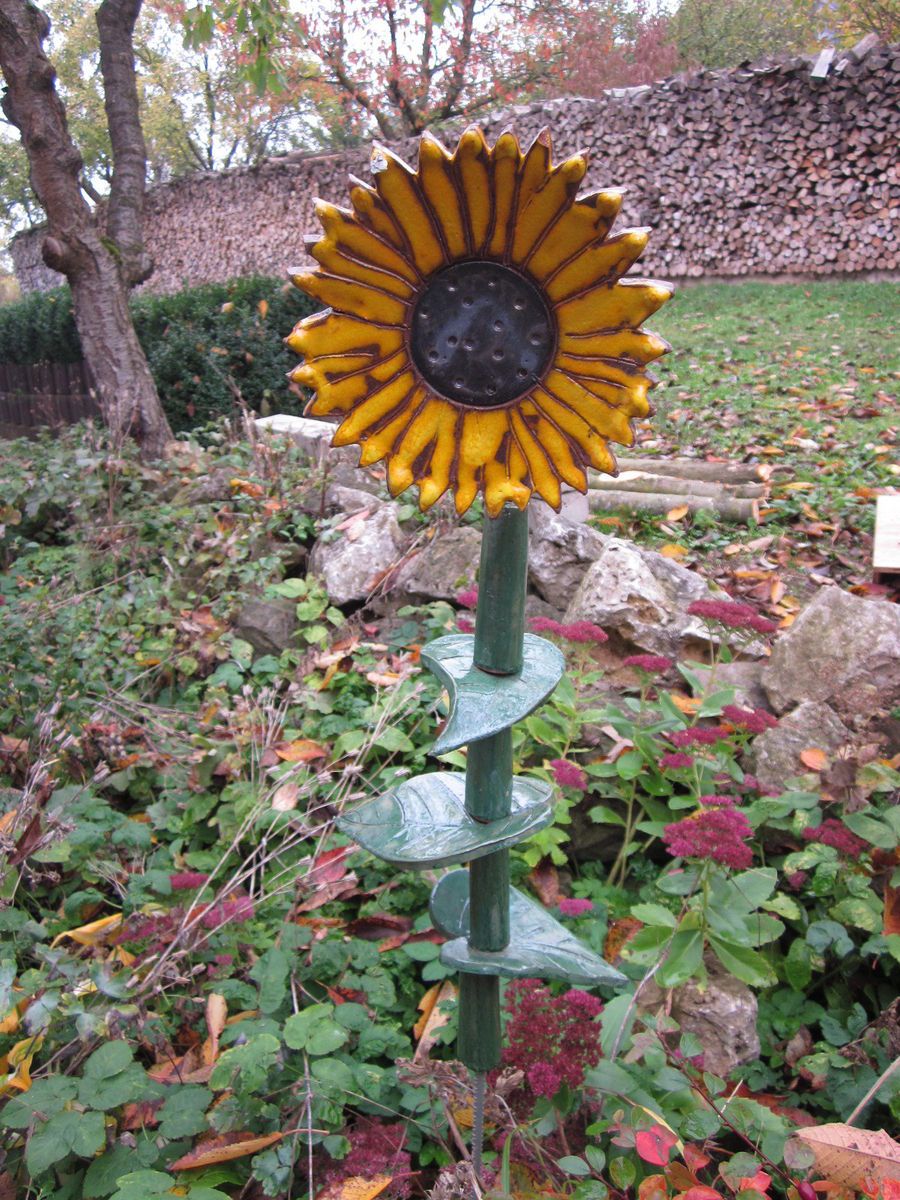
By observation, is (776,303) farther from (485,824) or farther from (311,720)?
(485,824)

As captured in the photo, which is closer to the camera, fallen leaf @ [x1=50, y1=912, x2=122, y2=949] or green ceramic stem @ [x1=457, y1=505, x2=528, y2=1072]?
green ceramic stem @ [x1=457, y1=505, x2=528, y2=1072]

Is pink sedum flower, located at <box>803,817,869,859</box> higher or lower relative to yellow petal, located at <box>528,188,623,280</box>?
lower

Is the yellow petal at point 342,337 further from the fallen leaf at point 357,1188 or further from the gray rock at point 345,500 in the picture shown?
the gray rock at point 345,500

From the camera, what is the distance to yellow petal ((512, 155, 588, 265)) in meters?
0.90

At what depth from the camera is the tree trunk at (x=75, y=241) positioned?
16.2 feet

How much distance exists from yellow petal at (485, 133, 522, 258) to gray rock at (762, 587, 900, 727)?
1.79m

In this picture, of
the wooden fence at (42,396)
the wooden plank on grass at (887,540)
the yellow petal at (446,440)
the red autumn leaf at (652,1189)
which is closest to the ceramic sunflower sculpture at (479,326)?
the yellow petal at (446,440)

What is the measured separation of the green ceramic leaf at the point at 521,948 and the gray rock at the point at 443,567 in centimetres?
177

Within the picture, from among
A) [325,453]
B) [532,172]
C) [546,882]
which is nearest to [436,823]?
[532,172]

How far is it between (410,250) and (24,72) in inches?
212

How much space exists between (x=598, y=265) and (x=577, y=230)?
0.15 ft

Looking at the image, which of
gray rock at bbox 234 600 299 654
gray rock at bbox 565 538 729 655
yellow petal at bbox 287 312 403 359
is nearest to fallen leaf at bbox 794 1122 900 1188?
yellow petal at bbox 287 312 403 359

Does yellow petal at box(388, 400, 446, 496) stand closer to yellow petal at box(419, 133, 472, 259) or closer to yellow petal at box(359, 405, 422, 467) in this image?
yellow petal at box(359, 405, 422, 467)

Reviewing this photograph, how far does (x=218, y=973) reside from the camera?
1.77 meters
